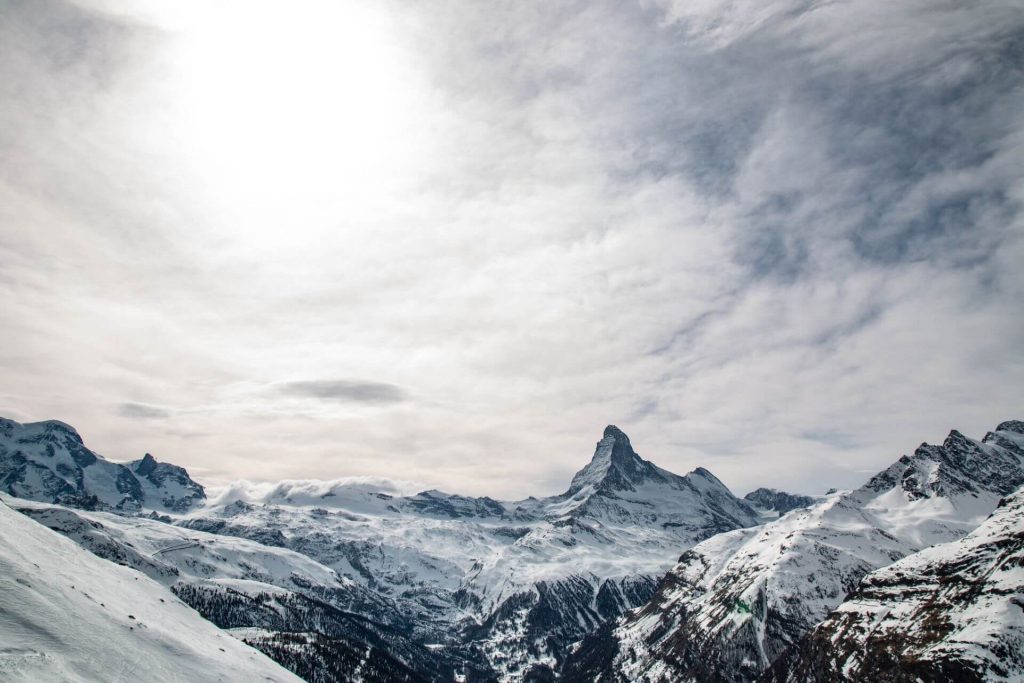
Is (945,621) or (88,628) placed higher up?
(945,621)

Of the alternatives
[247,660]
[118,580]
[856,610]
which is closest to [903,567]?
[856,610]

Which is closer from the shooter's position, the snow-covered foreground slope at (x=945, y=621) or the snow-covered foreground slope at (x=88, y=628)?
the snow-covered foreground slope at (x=88, y=628)

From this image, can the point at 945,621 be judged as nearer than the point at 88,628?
No

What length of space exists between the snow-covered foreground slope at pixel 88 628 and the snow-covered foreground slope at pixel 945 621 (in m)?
161

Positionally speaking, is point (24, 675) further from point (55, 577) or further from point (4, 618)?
point (55, 577)

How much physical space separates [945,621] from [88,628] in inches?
7996

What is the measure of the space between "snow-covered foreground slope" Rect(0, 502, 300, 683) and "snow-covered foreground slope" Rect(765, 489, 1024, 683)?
161 m

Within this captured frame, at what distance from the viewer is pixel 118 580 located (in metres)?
76.8

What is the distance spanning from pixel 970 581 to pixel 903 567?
39609mm

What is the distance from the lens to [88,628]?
49844 millimetres

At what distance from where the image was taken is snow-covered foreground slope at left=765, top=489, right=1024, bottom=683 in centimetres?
13400

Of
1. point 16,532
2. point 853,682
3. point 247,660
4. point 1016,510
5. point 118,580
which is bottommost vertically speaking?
point 853,682

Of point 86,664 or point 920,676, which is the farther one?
point 920,676

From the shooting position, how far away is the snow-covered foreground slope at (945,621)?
134 meters
